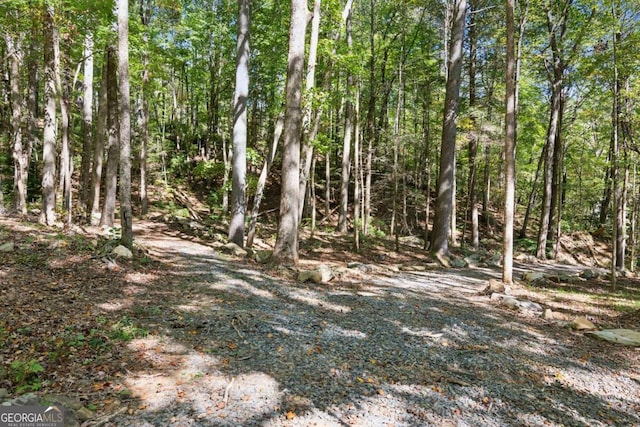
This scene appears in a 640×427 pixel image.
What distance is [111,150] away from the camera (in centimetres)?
1109

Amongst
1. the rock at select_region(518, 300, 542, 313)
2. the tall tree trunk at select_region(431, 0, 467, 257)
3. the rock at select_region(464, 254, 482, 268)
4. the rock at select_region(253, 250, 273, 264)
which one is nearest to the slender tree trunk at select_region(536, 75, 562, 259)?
the rock at select_region(464, 254, 482, 268)

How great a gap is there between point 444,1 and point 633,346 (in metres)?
16.6

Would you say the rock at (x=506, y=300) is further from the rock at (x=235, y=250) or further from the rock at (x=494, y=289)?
the rock at (x=235, y=250)

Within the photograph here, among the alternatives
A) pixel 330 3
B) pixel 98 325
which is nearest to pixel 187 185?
pixel 330 3

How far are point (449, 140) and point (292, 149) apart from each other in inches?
289

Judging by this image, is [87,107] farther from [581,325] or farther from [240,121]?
[581,325]

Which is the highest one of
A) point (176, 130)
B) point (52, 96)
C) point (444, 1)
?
point (444, 1)

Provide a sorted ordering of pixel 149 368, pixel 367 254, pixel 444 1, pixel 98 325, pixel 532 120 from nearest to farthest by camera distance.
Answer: pixel 149 368, pixel 98 325, pixel 367 254, pixel 444 1, pixel 532 120

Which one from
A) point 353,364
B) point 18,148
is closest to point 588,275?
point 353,364

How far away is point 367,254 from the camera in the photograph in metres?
13.9

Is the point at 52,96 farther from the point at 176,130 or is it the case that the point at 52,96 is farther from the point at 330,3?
the point at 176,130

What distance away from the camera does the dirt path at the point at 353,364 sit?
10.3ft

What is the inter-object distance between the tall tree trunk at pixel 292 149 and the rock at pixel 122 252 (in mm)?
3387

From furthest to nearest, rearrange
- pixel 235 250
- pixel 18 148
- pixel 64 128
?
pixel 18 148 → pixel 235 250 → pixel 64 128
